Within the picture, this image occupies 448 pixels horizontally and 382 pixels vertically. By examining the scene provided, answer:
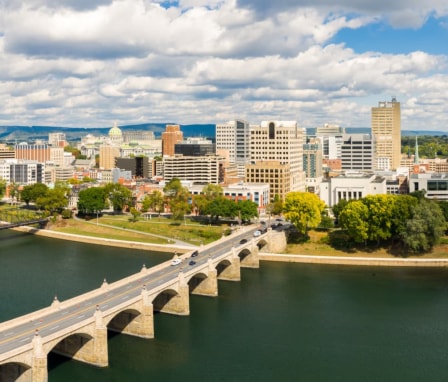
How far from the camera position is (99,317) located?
186ft

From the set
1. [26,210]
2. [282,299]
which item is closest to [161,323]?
[282,299]

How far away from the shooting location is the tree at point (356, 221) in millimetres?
108000

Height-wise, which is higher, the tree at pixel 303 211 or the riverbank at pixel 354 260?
the tree at pixel 303 211

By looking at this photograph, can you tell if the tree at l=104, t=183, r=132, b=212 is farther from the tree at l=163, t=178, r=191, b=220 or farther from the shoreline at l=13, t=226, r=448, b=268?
the shoreline at l=13, t=226, r=448, b=268

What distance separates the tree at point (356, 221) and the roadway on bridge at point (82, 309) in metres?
34.7

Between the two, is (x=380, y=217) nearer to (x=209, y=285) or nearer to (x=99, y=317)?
(x=209, y=285)

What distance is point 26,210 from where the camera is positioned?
176 meters

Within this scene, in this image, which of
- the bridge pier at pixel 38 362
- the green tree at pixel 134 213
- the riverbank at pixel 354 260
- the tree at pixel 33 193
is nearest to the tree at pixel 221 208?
the green tree at pixel 134 213

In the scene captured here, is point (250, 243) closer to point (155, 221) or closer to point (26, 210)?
point (155, 221)

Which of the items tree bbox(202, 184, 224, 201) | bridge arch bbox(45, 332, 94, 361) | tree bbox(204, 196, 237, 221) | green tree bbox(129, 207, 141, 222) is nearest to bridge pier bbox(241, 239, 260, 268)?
tree bbox(204, 196, 237, 221)

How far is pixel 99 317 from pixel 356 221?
→ 66051mm

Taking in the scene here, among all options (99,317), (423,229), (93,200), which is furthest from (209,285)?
(93,200)

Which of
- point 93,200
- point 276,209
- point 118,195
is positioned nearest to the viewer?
point 276,209

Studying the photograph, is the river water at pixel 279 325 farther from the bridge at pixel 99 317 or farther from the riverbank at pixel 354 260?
the riverbank at pixel 354 260
